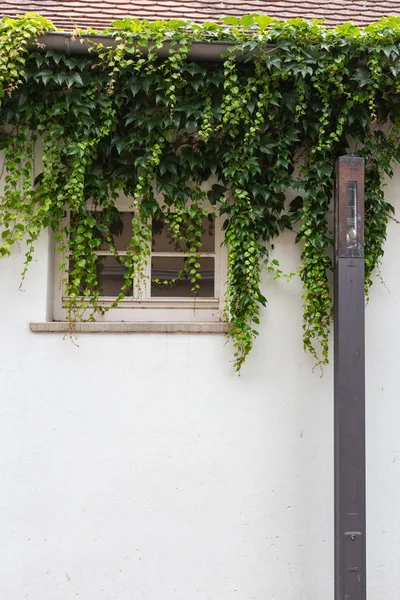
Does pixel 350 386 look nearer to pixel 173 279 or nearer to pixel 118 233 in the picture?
pixel 173 279

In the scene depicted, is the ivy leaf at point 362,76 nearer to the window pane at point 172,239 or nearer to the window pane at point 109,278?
the window pane at point 172,239

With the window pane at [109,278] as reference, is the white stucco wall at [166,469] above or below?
below

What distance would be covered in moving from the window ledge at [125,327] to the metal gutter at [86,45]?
1978 millimetres

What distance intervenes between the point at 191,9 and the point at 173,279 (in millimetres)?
2294

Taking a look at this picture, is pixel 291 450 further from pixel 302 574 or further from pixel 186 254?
pixel 186 254

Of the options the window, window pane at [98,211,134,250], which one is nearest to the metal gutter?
the window

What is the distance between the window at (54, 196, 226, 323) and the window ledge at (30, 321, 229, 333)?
25cm

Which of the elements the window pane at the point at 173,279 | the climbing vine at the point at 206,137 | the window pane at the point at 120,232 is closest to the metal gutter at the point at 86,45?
the climbing vine at the point at 206,137

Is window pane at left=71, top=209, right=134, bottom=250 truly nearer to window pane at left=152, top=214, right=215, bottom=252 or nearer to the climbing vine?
the climbing vine

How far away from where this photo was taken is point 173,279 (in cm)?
447

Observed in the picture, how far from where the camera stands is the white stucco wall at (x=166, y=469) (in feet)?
13.4

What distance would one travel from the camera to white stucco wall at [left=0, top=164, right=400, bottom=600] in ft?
13.4

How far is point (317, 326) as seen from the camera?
4.14 metres

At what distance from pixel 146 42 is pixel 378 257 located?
7.75 feet
